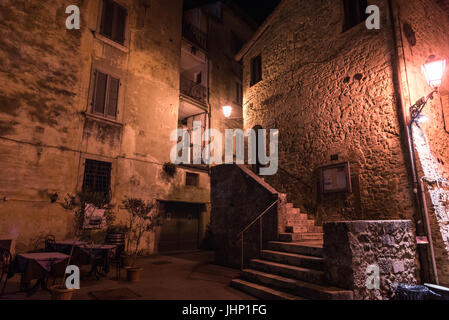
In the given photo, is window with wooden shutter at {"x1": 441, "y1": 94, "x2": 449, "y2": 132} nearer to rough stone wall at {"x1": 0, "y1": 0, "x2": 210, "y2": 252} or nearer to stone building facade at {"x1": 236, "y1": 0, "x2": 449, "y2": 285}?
stone building facade at {"x1": 236, "y1": 0, "x2": 449, "y2": 285}

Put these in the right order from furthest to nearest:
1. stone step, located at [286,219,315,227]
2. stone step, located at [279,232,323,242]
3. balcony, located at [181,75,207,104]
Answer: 1. balcony, located at [181,75,207,104]
2. stone step, located at [286,219,315,227]
3. stone step, located at [279,232,323,242]

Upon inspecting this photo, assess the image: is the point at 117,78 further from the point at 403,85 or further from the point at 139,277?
the point at 403,85

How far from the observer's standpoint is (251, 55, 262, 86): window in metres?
11.7

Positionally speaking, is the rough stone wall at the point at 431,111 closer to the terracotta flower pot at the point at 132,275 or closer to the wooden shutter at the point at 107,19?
the terracotta flower pot at the point at 132,275

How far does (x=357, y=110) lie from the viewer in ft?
24.2

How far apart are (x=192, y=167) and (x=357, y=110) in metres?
7.23

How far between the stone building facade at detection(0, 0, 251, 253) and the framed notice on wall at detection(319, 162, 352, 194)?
596cm

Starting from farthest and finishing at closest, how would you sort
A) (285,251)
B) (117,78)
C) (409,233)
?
(117,78) < (285,251) < (409,233)

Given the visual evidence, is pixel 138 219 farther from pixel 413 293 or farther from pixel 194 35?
pixel 194 35

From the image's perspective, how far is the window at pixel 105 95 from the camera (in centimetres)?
927

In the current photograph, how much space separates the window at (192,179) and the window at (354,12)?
8.16 m

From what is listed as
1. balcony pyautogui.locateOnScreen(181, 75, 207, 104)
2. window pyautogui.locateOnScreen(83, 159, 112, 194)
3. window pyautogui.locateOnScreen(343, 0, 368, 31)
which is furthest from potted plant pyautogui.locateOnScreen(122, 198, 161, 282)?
window pyautogui.locateOnScreen(343, 0, 368, 31)
